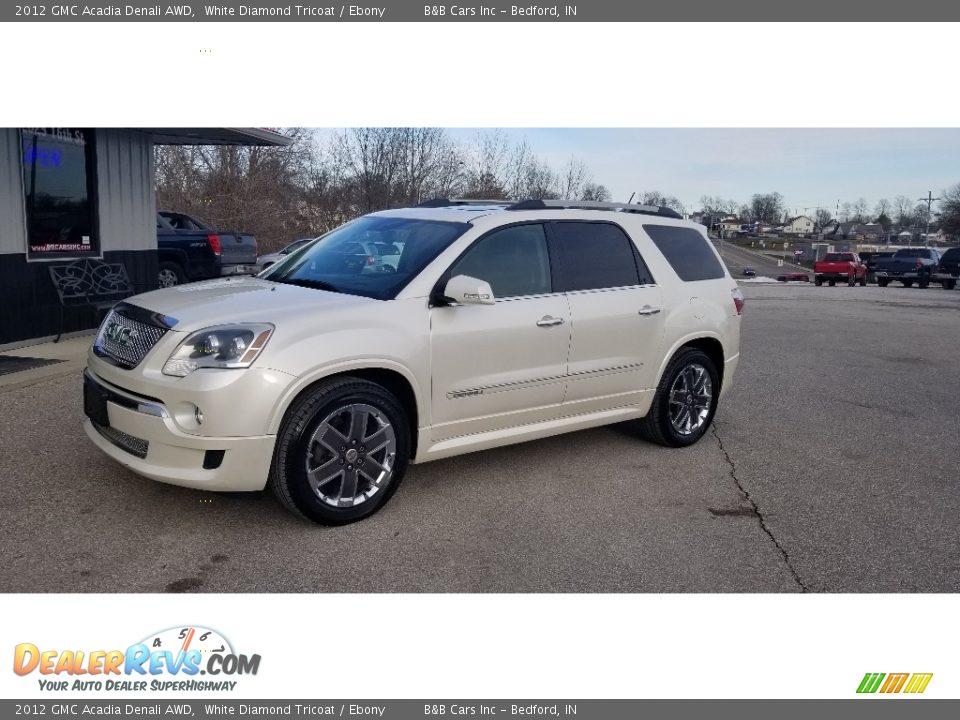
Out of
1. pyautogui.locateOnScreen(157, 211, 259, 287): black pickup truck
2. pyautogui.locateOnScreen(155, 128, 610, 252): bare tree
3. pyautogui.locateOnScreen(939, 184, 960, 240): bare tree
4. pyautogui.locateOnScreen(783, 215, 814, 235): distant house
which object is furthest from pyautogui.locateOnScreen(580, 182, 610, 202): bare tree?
pyautogui.locateOnScreen(783, 215, 814, 235): distant house

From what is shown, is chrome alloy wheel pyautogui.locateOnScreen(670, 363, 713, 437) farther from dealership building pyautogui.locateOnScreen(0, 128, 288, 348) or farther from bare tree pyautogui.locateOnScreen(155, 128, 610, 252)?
bare tree pyautogui.locateOnScreen(155, 128, 610, 252)

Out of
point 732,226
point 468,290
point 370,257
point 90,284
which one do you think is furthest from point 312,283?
point 732,226

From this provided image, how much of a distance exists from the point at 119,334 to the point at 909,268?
3647 cm

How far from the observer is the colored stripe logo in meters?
3.30

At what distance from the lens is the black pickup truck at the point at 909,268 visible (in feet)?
113

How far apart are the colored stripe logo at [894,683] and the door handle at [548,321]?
265cm

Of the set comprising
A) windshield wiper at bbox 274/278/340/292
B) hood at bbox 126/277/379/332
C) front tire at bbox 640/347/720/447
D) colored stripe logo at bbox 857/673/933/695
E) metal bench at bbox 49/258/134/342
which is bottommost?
colored stripe logo at bbox 857/673/933/695

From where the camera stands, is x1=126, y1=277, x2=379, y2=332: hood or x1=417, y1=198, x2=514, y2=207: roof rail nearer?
x1=126, y1=277, x2=379, y2=332: hood

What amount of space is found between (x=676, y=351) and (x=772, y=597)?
2.54 m

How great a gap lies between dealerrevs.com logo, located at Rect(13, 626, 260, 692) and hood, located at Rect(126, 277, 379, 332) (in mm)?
1604

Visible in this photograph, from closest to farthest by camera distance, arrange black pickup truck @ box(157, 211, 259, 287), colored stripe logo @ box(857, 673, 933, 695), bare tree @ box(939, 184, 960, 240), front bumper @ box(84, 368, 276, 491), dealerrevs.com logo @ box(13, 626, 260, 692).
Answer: dealerrevs.com logo @ box(13, 626, 260, 692) < colored stripe logo @ box(857, 673, 933, 695) < front bumper @ box(84, 368, 276, 491) < black pickup truck @ box(157, 211, 259, 287) < bare tree @ box(939, 184, 960, 240)

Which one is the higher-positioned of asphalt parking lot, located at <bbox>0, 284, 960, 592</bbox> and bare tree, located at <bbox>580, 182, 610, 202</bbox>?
bare tree, located at <bbox>580, 182, 610, 202</bbox>

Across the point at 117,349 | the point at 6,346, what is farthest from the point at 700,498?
the point at 6,346

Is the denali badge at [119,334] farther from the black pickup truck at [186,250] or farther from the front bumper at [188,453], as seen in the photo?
the black pickup truck at [186,250]
